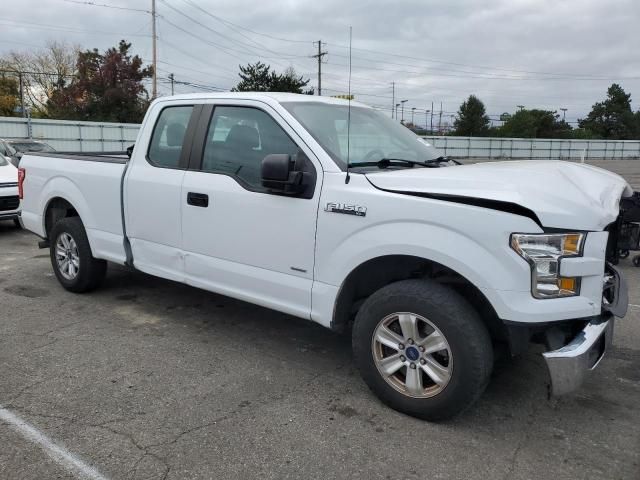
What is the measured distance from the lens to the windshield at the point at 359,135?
3.81 m

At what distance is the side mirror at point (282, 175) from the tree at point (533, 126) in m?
78.7

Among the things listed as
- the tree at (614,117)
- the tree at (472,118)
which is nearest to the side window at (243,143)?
the tree at (472,118)

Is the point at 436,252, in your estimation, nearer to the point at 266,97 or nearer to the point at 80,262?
the point at 266,97

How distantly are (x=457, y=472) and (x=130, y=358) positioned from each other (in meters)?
2.48

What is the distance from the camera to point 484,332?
120 inches

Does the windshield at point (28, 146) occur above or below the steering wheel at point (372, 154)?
below

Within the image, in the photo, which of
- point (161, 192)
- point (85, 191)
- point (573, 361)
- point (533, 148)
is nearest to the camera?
point (573, 361)

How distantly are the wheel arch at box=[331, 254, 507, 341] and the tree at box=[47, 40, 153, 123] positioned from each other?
4370 centimetres

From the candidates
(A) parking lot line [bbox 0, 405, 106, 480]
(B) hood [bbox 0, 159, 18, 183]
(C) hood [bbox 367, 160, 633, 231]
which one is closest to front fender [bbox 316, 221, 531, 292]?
(C) hood [bbox 367, 160, 633, 231]

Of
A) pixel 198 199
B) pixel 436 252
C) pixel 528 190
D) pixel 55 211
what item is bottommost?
pixel 55 211

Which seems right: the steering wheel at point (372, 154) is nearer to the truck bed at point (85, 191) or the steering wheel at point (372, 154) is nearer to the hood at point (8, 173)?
the truck bed at point (85, 191)

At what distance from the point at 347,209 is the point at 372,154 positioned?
0.77 m

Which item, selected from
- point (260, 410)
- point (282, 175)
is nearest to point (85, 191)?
point (282, 175)

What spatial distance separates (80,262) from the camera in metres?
5.50
